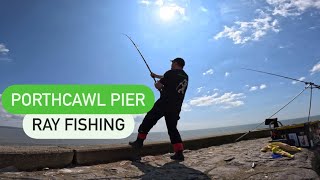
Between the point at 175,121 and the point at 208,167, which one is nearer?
the point at 208,167

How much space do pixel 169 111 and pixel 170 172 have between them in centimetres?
133

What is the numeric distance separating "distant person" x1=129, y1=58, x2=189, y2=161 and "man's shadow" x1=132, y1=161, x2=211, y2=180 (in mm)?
421

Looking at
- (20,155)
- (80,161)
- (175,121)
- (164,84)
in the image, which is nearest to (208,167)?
(175,121)

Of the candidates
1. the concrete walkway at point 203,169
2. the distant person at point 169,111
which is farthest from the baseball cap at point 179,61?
the concrete walkway at point 203,169

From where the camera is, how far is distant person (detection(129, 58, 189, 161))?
5.30 m

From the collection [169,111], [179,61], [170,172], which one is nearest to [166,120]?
[169,111]

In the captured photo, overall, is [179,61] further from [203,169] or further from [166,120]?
[203,169]

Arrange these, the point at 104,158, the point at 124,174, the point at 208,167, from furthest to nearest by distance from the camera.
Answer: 1. the point at 104,158
2. the point at 208,167
3. the point at 124,174

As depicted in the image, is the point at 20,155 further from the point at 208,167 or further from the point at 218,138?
the point at 218,138

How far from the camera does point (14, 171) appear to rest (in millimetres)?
3812

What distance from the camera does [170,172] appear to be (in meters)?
4.22

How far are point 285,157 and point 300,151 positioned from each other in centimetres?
63

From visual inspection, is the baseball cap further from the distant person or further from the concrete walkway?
the concrete walkway

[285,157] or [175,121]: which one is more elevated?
[175,121]
